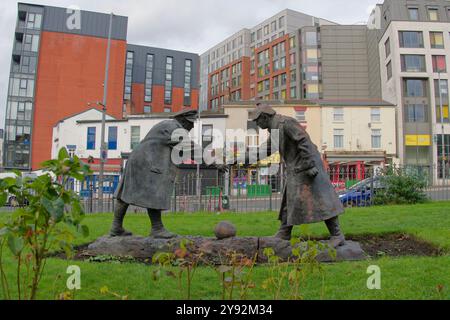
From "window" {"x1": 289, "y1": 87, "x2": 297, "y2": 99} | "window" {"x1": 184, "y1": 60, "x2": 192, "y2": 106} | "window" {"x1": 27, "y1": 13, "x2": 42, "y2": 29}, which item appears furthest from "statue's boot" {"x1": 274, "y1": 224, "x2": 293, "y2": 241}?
"window" {"x1": 184, "y1": 60, "x2": 192, "y2": 106}

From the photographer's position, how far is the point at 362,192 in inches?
672

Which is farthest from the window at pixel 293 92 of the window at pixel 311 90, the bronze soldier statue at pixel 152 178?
the bronze soldier statue at pixel 152 178

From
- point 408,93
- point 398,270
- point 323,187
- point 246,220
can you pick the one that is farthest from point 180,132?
point 408,93

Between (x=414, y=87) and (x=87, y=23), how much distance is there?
130 feet

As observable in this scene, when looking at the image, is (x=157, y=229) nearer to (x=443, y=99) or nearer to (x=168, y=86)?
(x=443, y=99)

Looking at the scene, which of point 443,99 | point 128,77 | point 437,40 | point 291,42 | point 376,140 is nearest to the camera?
point 376,140

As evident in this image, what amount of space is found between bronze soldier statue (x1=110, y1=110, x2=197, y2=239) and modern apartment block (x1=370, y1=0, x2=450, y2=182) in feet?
127

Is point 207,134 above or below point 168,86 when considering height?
below

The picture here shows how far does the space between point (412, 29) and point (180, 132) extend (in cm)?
4531

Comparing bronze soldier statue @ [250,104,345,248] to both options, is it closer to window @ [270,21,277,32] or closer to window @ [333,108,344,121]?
window @ [333,108,344,121]

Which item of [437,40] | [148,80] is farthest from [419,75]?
[148,80]
